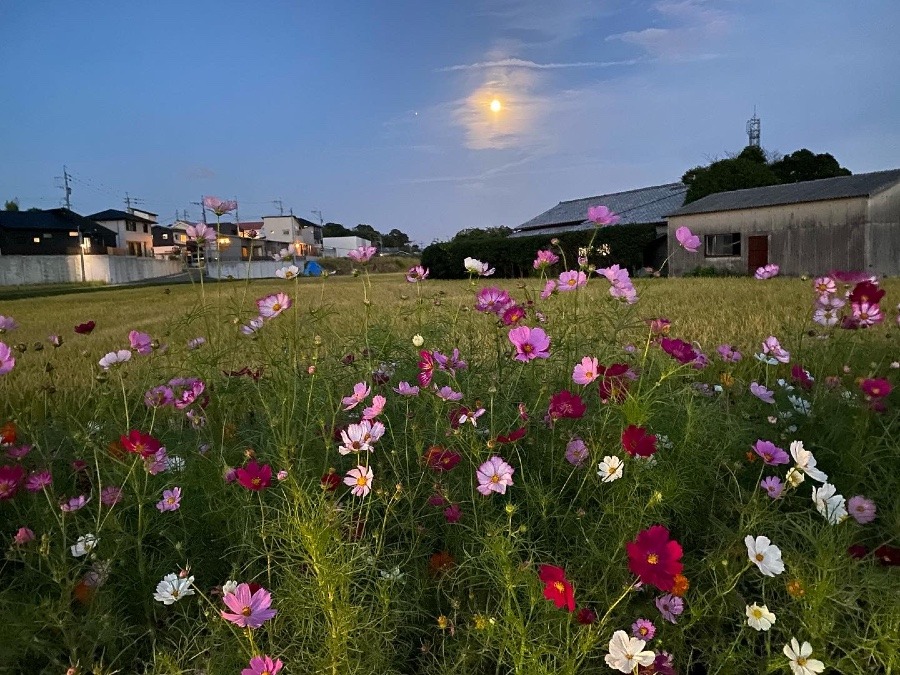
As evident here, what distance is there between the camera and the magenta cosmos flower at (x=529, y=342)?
1.32m

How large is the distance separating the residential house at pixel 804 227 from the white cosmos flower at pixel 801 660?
41.0ft

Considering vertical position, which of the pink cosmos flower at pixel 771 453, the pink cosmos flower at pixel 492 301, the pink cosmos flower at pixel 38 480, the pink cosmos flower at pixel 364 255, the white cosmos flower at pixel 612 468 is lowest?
the pink cosmos flower at pixel 771 453

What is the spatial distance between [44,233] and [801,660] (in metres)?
42.6

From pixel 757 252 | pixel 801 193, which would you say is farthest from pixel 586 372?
pixel 801 193

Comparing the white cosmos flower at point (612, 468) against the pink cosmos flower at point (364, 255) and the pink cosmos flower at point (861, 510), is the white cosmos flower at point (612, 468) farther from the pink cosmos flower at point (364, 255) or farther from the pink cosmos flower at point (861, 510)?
the pink cosmos flower at point (364, 255)

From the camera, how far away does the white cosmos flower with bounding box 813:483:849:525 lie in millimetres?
1021

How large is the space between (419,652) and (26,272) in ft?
111

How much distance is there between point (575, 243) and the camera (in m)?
18.7

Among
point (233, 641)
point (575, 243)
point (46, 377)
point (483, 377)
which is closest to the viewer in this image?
point (233, 641)

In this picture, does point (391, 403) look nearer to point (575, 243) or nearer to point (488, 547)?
point (488, 547)

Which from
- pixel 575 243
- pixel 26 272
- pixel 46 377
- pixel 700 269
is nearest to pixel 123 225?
pixel 26 272

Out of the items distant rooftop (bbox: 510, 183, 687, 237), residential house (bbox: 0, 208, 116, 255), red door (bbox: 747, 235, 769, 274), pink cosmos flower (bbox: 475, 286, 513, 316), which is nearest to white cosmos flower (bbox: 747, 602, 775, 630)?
pink cosmos flower (bbox: 475, 286, 513, 316)

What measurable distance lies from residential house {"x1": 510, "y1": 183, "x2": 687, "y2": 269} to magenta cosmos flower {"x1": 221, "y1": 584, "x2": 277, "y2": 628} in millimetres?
21496

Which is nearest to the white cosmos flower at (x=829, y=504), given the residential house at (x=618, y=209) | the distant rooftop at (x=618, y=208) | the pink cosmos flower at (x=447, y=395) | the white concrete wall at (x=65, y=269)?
the pink cosmos flower at (x=447, y=395)
